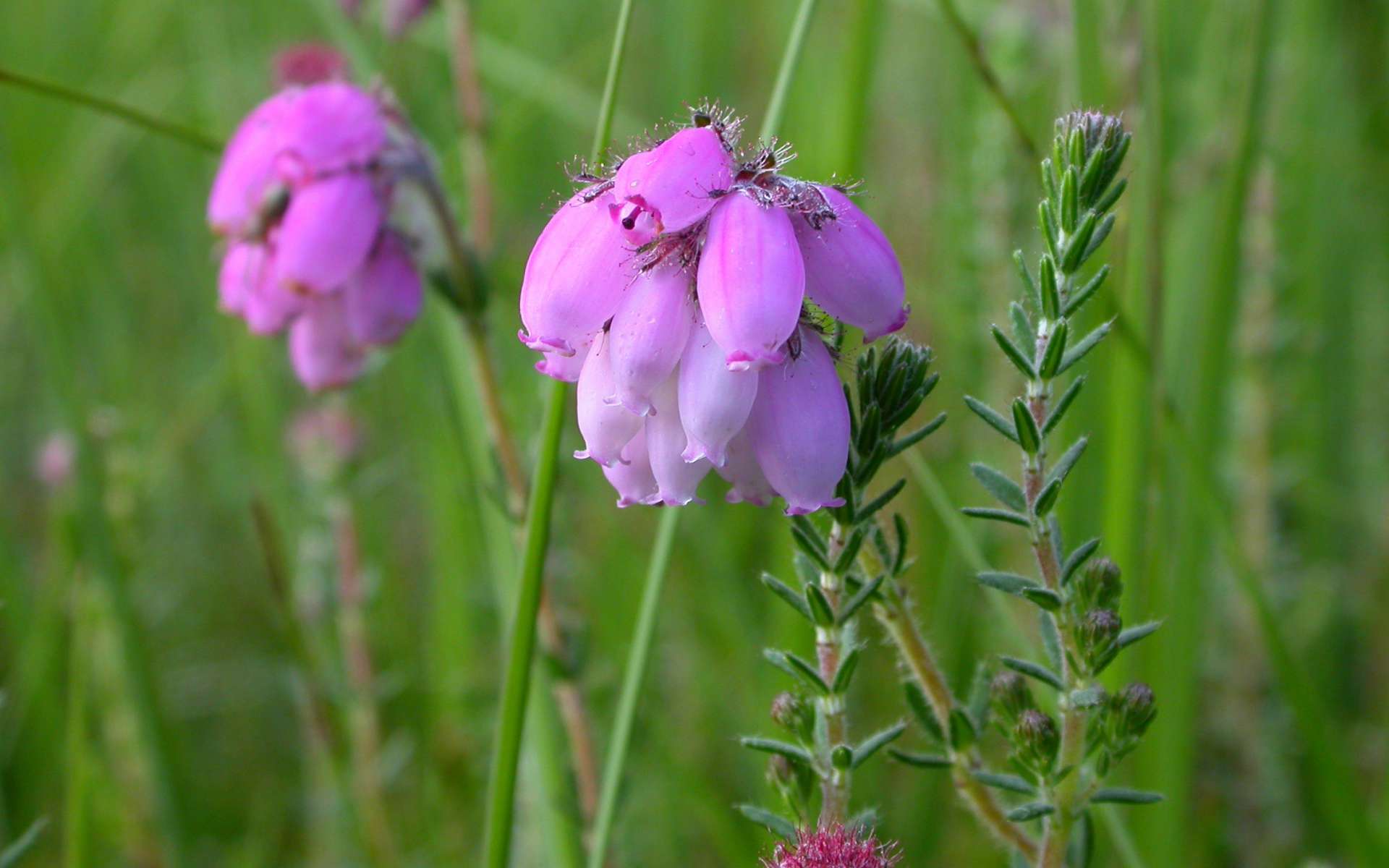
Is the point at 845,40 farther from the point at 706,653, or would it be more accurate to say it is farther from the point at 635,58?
the point at 635,58

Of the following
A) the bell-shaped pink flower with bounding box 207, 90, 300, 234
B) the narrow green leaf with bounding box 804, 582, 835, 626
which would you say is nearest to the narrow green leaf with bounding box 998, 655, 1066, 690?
the narrow green leaf with bounding box 804, 582, 835, 626

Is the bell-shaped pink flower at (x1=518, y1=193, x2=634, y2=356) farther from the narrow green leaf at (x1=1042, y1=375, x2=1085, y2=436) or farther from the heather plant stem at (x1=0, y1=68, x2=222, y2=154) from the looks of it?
the heather plant stem at (x1=0, y1=68, x2=222, y2=154)

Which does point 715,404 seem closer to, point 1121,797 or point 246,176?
point 1121,797

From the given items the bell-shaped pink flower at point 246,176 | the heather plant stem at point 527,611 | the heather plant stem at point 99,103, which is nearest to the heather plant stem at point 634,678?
the heather plant stem at point 527,611

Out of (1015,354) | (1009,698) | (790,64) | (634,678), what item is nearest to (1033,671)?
(1009,698)

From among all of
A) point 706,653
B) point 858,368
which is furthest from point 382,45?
point 858,368
